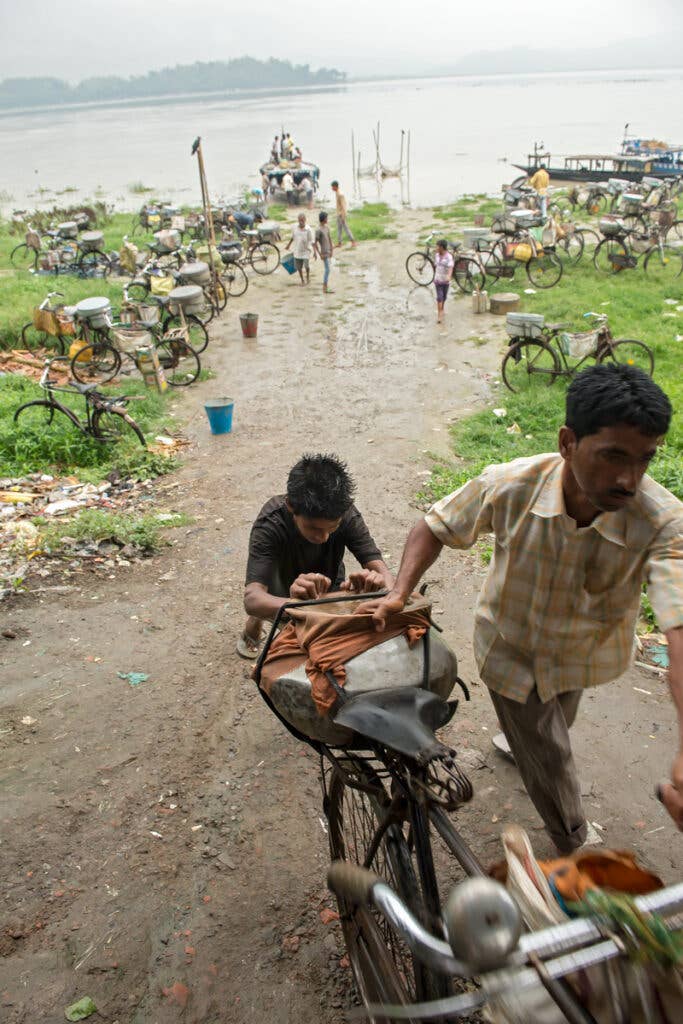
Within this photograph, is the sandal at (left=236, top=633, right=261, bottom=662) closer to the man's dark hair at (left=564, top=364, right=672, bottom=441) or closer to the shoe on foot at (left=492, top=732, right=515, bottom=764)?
the shoe on foot at (left=492, top=732, right=515, bottom=764)

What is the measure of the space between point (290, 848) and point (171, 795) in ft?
2.10

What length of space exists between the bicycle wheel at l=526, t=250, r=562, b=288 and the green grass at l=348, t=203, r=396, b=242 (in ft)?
19.1

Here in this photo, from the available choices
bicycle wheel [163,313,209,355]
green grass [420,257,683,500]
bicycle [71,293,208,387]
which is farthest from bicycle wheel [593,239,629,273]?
bicycle [71,293,208,387]

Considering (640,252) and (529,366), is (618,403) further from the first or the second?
(640,252)

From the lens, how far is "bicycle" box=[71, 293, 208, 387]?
9.34 metres

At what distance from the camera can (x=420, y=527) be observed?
2285mm

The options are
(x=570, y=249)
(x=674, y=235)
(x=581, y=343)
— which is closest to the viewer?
(x=581, y=343)

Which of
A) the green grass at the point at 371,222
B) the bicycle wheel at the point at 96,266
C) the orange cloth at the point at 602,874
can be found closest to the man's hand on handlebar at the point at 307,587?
the orange cloth at the point at 602,874

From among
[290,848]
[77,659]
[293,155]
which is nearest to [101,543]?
[77,659]

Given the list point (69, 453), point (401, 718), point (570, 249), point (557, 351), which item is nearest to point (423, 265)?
point (570, 249)

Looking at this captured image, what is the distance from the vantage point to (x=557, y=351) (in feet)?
28.8

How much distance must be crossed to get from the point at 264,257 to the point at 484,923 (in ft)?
54.2

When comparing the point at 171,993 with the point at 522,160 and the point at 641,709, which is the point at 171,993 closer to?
the point at 641,709

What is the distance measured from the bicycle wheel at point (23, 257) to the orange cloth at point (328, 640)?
16925 millimetres
